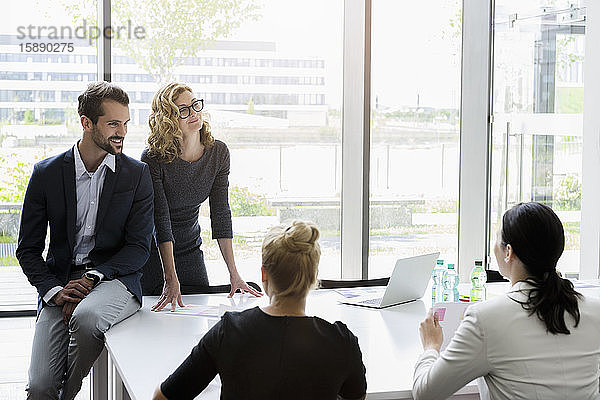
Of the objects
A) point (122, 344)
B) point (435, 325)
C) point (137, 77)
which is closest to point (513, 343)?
point (435, 325)

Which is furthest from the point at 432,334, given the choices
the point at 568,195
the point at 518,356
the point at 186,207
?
the point at 568,195

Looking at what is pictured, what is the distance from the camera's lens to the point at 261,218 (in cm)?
522

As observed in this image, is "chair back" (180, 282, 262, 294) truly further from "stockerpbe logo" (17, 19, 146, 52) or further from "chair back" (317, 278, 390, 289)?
"stockerpbe logo" (17, 19, 146, 52)

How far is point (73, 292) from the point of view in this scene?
300cm

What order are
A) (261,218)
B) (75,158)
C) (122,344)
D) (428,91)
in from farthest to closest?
(428,91) < (261,218) < (75,158) < (122,344)

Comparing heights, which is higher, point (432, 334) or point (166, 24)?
point (166, 24)

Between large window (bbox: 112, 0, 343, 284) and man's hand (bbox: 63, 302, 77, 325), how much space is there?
199cm

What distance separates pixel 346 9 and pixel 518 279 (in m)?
3.48

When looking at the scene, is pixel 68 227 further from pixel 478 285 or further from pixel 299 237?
pixel 478 285

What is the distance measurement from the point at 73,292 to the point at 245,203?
226cm

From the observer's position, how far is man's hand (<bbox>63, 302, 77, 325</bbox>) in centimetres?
298

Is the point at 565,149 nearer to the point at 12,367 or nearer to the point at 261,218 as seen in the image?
the point at 261,218

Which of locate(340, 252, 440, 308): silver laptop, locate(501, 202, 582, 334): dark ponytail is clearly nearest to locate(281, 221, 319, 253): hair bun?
locate(501, 202, 582, 334): dark ponytail

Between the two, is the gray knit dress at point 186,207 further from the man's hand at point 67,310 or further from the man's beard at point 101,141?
the man's hand at point 67,310
